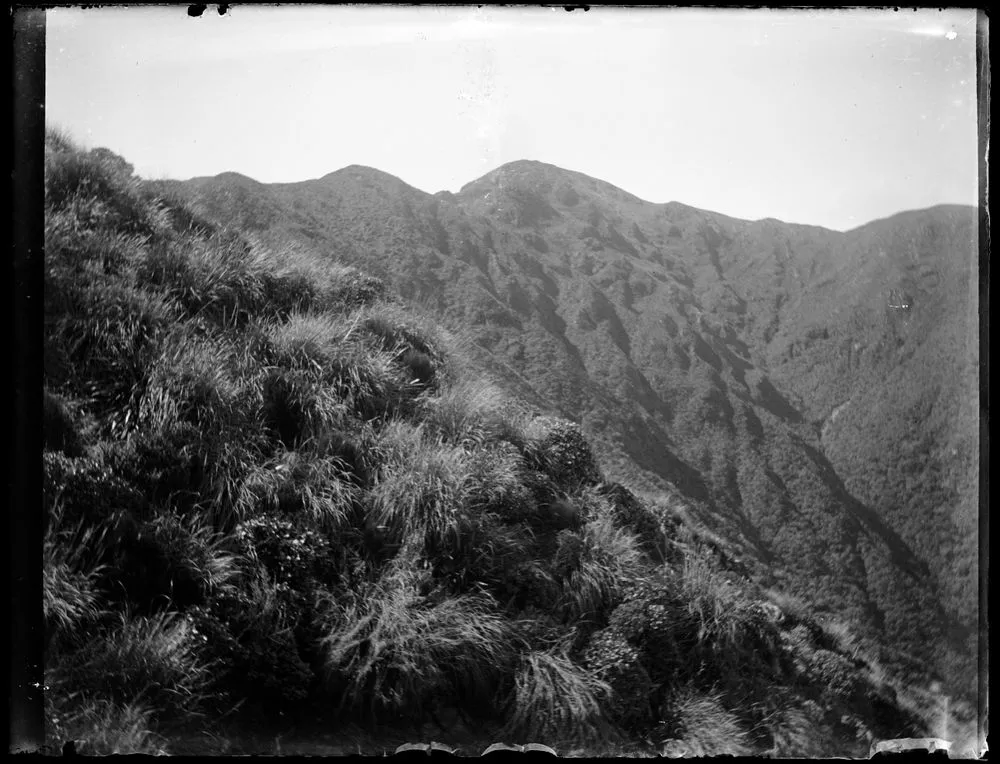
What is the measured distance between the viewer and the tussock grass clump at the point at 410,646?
324cm

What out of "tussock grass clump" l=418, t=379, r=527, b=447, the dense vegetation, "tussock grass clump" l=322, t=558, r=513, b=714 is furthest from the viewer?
"tussock grass clump" l=418, t=379, r=527, b=447

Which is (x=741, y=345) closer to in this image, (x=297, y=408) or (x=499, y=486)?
(x=499, y=486)

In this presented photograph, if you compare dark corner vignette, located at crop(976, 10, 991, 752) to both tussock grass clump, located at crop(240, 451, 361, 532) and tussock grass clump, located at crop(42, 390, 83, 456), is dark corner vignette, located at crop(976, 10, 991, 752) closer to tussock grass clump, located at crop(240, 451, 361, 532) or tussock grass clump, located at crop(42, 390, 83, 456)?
tussock grass clump, located at crop(240, 451, 361, 532)

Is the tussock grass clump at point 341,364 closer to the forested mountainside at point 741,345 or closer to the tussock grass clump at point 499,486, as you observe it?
the tussock grass clump at point 499,486

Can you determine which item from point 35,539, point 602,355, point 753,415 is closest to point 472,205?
point 602,355

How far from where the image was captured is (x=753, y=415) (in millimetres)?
9484

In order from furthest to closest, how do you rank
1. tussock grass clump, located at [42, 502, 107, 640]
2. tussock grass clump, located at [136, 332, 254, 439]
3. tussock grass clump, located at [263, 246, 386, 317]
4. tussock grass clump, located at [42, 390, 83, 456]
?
tussock grass clump, located at [263, 246, 386, 317] < tussock grass clump, located at [136, 332, 254, 439] < tussock grass clump, located at [42, 390, 83, 456] < tussock grass clump, located at [42, 502, 107, 640]

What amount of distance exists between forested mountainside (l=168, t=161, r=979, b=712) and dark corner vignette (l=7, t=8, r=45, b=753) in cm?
234

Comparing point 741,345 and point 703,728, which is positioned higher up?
point 741,345

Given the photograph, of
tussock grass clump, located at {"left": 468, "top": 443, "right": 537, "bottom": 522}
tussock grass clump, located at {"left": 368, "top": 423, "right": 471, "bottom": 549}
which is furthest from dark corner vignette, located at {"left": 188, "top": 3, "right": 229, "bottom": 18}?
tussock grass clump, located at {"left": 468, "top": 443, "right": 537, "bottom": 522}

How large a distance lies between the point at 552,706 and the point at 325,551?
150 centimetres

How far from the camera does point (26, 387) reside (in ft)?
11.6

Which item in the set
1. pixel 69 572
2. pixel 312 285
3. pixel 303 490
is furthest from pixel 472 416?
pixel 69 572

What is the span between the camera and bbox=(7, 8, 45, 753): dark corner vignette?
3.08m
